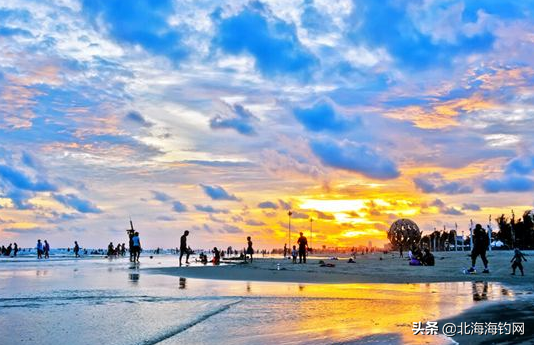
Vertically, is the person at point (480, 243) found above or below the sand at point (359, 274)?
above

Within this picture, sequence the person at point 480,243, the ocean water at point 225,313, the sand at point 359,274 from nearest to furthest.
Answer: the ocean water at point 225,313
the sand at point 359,274
the person at point 480,243

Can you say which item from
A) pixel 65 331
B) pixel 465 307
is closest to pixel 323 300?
pixel 465 307

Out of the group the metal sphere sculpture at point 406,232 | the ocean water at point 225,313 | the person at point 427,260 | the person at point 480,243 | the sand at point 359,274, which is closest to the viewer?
the ocean water at point 225,313

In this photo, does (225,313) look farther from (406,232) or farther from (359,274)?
(406,232)

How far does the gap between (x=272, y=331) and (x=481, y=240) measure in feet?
61.1

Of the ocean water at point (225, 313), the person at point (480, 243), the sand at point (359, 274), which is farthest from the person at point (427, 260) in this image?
the ocean water at point (225, 313)

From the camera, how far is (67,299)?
13336 millimetres

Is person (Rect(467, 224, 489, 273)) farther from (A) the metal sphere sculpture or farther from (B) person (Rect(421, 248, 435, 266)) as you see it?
(A) the metal sphere sculpture

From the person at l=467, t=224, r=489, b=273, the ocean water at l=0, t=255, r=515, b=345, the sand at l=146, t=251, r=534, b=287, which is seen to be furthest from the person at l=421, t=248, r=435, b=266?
the ocean water at l=0, t=255, r=515, b=345

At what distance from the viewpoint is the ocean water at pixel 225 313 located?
26.8 feet

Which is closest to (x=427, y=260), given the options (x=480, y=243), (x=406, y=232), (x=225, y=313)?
(x=480, y=243)

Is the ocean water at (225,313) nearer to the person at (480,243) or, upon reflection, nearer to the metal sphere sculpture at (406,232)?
the person at (480,243)

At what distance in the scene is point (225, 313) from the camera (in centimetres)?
1097

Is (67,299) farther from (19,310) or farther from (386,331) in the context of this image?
(386,331)
